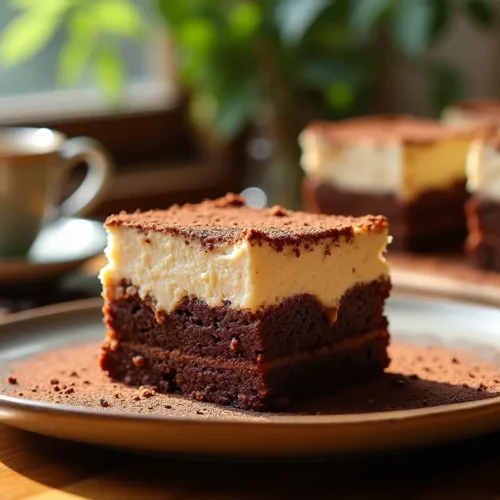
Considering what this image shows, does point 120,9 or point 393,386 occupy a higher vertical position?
point 120,9

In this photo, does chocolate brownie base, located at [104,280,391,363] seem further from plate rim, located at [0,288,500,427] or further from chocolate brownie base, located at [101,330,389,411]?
plate rim, located at [0,288,500,427]

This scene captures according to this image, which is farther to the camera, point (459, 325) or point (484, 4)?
point (484, 4)

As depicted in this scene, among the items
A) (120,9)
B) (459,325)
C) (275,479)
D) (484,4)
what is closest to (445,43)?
(484,4)

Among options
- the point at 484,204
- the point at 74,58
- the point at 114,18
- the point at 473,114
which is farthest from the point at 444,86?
the point at 74,58

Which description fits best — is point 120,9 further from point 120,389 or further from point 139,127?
point 120,389

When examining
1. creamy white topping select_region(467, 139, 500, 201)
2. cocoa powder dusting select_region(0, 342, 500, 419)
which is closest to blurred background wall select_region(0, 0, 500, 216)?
creamy white topping select_region(467, 139, 500, 201)

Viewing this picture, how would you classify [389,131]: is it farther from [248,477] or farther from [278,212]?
[248,477]

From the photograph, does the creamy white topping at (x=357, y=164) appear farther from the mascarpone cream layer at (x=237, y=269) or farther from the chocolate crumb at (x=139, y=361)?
the chocolate crumb at (x=139, y=361)

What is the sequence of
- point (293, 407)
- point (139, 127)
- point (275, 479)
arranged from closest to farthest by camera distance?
1. point (275, 479)
2. point (293, 407)
3. point (139, 127)
